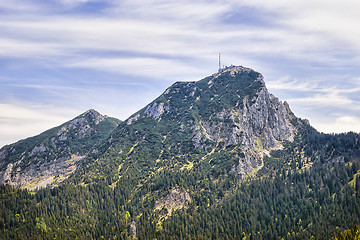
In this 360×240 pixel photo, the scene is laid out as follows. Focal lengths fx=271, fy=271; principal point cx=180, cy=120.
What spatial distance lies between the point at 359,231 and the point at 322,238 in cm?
4572

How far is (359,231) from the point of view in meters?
157

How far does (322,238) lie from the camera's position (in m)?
197

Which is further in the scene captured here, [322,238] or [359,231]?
[322,238]

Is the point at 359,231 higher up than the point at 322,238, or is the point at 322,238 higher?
the point at 359,231
